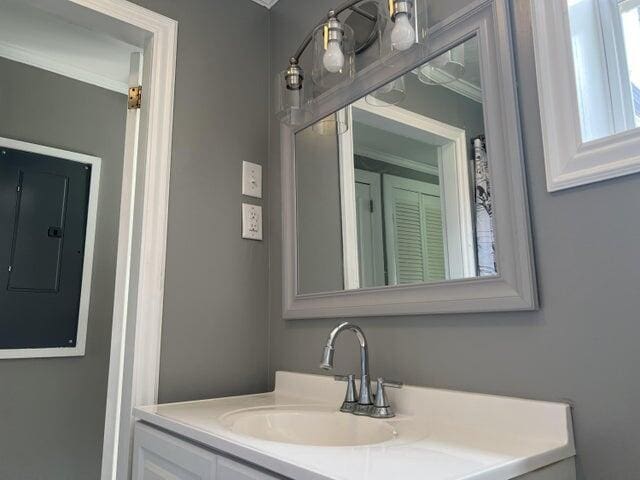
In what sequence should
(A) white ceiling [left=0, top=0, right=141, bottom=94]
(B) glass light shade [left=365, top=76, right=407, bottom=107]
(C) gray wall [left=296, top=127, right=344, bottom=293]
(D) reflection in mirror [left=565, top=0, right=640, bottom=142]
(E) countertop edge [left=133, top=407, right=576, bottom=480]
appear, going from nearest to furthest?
1. (E) countertop edge [left=133, top=407, right=576, bottom=480]
2. (D) reflection in mirror [left=565, top=0, right=640, bottom=142]
3. (B) glass light shade [left=365, top=76, right=407, bottom=107]
4. (C) gray wall [left=296, top=127, right=344, bottom=293]
5. (A) white ceiling [left=0, top=0, right=141, bottom=94]

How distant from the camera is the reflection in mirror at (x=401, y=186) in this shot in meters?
1.05

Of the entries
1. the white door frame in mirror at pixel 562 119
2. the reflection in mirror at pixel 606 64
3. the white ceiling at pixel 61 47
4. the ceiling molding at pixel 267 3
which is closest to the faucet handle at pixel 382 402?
the white door frame in mirror at pixel 562 119

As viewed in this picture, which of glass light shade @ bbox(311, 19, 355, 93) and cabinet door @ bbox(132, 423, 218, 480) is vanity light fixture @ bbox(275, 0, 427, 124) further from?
cabinet door @ bbox(132, 423, 218, 480)

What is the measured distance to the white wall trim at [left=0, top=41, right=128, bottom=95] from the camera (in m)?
2.28

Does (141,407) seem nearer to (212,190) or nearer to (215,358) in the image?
(215,358)

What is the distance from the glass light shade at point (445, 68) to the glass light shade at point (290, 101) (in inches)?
16.9

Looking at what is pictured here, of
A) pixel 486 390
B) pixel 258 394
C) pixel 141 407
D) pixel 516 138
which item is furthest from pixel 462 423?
pixel 141 407

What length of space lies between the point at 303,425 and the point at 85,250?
1.74 m

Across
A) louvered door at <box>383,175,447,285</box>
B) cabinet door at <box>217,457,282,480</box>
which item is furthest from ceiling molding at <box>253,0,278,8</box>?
cabinet door at <box>217,457,282,480</box>

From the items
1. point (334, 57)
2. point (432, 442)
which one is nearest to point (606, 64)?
point (334, 57)

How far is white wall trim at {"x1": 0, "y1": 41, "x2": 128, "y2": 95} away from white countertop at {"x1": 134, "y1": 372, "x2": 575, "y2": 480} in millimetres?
1998

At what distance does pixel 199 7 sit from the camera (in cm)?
162

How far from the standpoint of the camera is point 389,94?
4.15 feet

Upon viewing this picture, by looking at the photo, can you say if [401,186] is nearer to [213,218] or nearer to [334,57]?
[334,57]
